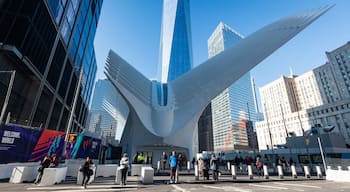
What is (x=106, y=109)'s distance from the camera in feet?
121

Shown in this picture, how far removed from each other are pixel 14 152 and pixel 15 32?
40.1 ft

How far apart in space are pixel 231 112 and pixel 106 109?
89.0m

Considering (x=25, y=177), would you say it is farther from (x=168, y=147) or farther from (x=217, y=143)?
(x=217, y=143)

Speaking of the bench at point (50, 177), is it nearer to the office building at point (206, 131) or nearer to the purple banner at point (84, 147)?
the purple banner at point (84, 147)

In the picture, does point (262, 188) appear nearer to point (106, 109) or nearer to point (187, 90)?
point (187, 90)

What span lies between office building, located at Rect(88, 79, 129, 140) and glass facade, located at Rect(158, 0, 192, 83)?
76.0ft

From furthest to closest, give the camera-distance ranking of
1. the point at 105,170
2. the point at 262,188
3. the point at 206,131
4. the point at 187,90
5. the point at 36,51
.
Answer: the point at 206,131, the point at 187,90, the point at 36,51, the point at 105,170, the point at 262,188

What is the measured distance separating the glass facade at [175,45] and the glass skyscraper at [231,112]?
137ft

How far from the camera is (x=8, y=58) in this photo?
15195 millimetres

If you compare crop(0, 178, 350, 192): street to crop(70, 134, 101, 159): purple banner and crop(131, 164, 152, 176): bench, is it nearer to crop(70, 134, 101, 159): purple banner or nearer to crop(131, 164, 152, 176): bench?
crop(131, 164, 152, 176): bench

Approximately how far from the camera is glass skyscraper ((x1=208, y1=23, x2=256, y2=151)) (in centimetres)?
9969

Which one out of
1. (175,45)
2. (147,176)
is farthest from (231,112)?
A: (147,176)

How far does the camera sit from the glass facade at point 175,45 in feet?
211

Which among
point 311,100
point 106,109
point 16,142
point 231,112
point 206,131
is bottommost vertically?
point 16,142
